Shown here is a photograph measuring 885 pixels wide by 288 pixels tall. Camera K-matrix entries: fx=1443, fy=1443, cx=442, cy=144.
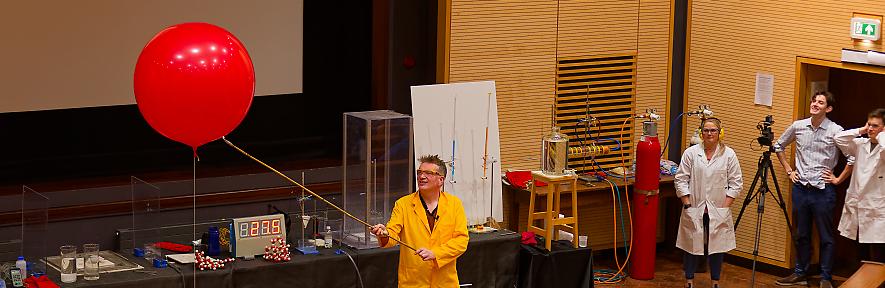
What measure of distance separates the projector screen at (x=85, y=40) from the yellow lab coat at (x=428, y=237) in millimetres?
3028

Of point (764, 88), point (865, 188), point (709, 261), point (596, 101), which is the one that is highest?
point (764, 88)

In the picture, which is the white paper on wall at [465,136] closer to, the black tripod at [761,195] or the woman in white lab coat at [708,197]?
the woman in white lab coat at [708,197]

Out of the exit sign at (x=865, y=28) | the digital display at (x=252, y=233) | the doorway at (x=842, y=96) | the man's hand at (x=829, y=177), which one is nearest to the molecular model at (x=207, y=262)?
the digital display at (x=252, y=233)

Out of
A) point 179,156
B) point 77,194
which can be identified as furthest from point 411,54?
point 77,194

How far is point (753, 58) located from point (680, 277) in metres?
1.72

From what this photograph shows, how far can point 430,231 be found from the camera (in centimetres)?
769

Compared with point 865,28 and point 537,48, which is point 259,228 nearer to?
point 537,48

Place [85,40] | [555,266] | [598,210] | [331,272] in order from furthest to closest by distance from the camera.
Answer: [598,210] < [85,40] < [555,266] < [331,272]

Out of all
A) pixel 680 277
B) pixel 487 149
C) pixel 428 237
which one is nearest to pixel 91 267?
pixel 428 237

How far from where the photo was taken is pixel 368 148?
907 centimetres

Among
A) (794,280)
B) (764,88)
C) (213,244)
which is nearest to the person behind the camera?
(213,244)

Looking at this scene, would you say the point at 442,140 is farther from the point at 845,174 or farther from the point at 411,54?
the point at 845,174

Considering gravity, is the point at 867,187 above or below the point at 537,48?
below

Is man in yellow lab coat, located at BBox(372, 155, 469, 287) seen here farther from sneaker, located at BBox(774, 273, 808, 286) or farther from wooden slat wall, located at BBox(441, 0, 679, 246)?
sneaker, located at BBox(774, 273, 808, 286)
